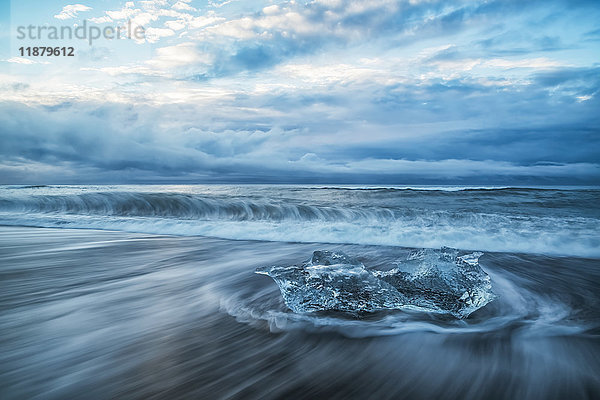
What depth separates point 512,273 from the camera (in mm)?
3672

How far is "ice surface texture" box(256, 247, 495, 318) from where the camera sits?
2.30 metres

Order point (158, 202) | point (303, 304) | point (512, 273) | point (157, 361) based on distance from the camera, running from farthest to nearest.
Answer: point (158, 202) → point (512, 273) → point (303, 304) → point (157, 361)

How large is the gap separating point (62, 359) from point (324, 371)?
154 centimetres

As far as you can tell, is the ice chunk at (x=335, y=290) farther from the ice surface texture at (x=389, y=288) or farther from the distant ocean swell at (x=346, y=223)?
the distant ocean swell at (x=346, y=223)

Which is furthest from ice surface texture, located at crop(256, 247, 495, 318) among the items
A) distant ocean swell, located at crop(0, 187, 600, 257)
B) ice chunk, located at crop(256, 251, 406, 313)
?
distant ocean swell, located at crop(0, 187, 600, 257)

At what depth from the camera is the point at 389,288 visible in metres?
2.47

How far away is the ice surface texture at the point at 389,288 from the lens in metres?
2.30

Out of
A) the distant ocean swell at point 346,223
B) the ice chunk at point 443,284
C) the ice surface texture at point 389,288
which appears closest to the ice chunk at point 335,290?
the ice surface texture at point 389,288

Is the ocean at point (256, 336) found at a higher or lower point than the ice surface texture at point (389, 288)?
lower

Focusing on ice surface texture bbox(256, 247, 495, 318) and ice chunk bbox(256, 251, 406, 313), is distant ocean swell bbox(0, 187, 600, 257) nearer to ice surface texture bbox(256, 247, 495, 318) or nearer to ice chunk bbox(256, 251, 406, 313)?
ice surface texture bbox(256, 247, 495, 318)

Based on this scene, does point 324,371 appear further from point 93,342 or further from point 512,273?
point 512,273

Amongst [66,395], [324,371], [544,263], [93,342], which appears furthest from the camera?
[544,263]


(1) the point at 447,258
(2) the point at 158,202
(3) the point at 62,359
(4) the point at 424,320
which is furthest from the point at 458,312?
(2) the point at 158,202

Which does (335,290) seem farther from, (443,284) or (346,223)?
(346,223)
